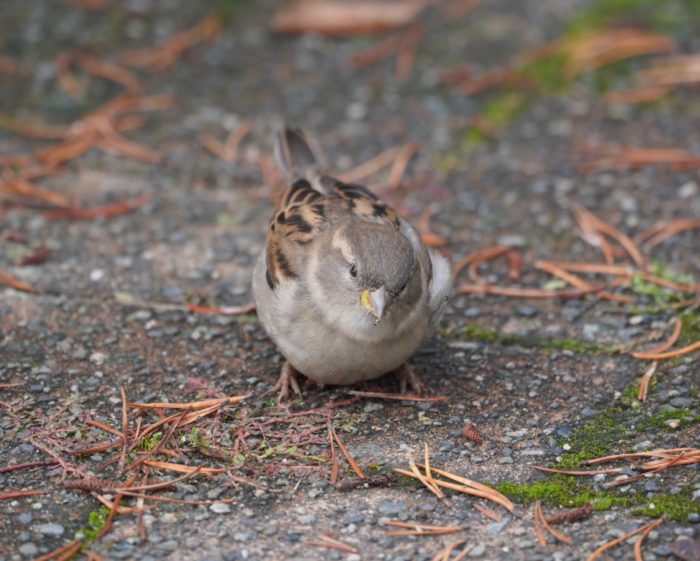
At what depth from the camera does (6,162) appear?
6.91 meters

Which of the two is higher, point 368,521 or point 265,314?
point 265,314

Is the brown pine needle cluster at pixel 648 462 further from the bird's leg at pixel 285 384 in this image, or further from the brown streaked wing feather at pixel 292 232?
the brown streaked wing feather at pixel 292 232

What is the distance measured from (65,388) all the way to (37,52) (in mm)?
4226

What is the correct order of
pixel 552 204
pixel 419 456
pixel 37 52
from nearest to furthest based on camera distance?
pixel 419 456 → pixel 552 204 → pixel 37 52

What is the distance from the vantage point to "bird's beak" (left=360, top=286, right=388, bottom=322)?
437cm

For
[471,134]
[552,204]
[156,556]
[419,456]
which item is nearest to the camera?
[156,556]

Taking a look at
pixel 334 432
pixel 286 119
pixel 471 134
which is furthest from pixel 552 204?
pixel 334 432

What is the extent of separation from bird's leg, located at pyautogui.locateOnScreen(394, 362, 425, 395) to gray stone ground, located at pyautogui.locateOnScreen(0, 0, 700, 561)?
0.07 m

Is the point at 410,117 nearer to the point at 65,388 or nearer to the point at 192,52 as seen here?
the point at 192,52

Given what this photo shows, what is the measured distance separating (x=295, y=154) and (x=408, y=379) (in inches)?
66.1

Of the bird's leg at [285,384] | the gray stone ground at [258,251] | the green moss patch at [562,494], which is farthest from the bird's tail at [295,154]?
the green moss patch at [562,494]

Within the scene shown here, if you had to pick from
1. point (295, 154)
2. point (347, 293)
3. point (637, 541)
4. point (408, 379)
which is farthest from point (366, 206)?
point (637, 541)

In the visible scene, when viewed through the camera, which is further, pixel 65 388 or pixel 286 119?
pixel 286 119

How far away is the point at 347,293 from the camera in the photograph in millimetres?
4492
